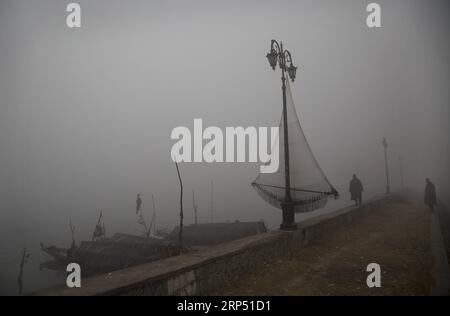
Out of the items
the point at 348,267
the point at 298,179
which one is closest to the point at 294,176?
the point at 298,179

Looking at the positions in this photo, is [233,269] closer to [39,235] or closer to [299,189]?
[299,189]

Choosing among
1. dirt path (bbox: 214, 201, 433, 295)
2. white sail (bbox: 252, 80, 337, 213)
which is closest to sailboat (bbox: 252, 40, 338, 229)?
white sail (bbox: 252, 80, 337, 213)

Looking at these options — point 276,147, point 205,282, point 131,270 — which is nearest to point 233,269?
point 205,282

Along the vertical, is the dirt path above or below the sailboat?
below

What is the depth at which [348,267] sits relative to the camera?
6770mm

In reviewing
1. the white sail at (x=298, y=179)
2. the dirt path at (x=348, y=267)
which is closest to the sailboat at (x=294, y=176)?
the white sail at (x=298, y=179)

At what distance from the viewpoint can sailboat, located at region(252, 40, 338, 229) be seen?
9234mm

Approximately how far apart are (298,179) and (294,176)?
16 cm

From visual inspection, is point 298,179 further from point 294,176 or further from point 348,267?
point 348,267

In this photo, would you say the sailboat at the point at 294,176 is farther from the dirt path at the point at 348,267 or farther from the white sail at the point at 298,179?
the dirt path at the point at 348,267

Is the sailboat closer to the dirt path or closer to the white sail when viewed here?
the white sail

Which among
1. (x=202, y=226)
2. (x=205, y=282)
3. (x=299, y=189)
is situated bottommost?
Result: (x=202, y=226)
